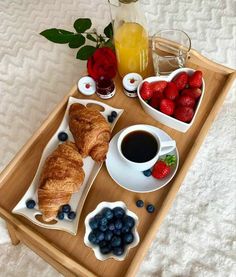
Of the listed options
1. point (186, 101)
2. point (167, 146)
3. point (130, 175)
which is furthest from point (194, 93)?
point (130, 175)

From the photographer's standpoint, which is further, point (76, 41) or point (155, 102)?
point (76, 41)

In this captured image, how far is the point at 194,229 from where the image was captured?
3.84ft

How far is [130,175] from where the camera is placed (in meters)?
1.02

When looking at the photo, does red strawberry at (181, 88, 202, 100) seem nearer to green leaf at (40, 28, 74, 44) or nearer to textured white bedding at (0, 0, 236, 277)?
textured white bedding at (0, 0, 236, 277)

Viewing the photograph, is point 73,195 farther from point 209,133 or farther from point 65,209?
point 209,133

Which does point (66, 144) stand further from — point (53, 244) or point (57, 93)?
point (57, 93)

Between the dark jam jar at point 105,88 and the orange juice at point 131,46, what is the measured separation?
0.23 ft

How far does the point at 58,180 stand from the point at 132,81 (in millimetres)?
383

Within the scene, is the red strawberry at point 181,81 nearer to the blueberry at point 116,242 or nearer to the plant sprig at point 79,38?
the plant sprig at point 79,38

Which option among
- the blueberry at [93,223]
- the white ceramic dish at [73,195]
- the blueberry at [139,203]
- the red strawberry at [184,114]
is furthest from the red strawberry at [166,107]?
the blueberry at [93,223]

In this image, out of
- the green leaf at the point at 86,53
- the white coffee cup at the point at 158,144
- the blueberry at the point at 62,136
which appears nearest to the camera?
the white coffee cup at the point at 158,144

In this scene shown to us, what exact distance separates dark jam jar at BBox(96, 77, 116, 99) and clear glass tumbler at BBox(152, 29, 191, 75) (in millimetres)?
144

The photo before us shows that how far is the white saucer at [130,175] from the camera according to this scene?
0.99 meters

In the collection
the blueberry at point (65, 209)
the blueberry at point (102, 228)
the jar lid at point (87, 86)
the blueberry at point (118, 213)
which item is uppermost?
the jar lid at point (87, 86)
